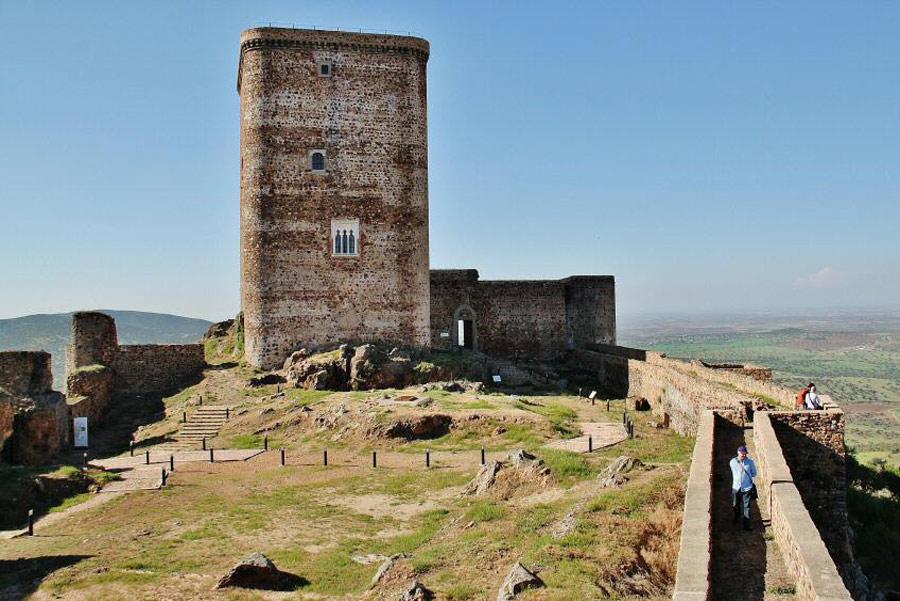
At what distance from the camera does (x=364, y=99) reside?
33.8 meters

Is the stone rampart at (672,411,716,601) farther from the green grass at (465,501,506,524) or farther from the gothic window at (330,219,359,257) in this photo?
the gothic window at (330,219,359,257)

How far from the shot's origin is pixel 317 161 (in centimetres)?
3347

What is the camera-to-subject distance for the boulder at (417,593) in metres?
10.6

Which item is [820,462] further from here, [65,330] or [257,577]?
[65,330]

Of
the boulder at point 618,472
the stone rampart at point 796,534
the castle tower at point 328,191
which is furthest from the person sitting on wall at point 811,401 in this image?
the castle tower at point 328,191

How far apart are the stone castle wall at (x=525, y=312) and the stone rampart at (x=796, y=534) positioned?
1125 inches

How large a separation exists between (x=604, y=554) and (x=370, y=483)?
9.94 m

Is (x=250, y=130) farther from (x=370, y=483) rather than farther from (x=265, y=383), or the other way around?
(x=370, y=483)

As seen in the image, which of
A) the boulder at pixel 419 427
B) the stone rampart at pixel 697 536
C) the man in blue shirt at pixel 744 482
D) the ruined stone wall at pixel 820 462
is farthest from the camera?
the boulder at pixel 419 427

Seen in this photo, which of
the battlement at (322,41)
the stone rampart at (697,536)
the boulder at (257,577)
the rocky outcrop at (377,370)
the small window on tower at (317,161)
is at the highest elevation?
the battlement at (322,41)

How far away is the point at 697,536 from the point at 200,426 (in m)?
21.8

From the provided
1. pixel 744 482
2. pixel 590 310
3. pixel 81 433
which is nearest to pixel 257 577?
pixel 744 482

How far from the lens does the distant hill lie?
12791cm

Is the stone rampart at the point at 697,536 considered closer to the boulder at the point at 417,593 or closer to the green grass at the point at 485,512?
the boulder at the point at 417,593
